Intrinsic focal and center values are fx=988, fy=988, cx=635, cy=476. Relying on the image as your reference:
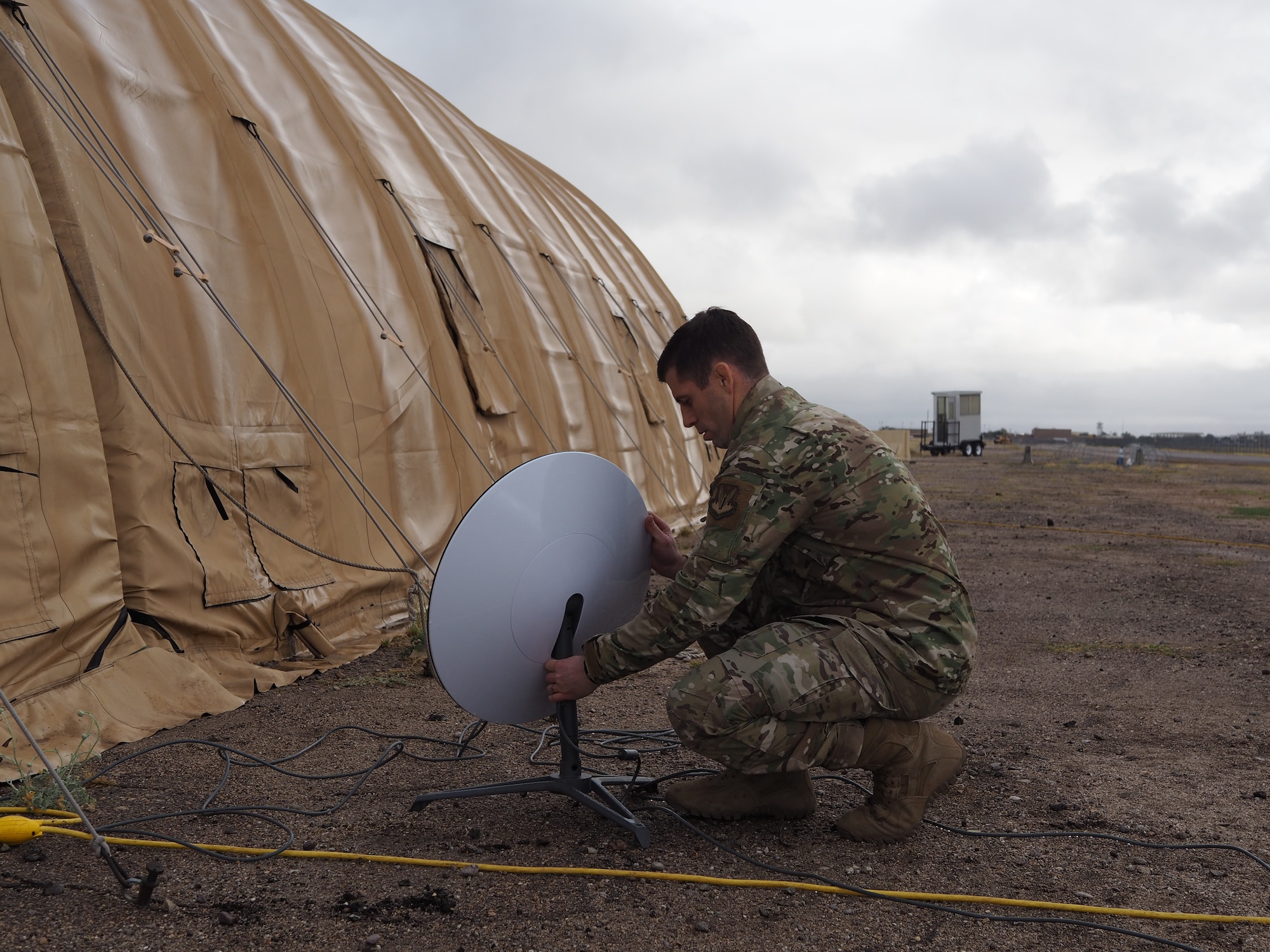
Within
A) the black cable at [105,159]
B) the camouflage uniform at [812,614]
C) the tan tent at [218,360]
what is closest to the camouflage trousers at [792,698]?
the camouflage uniform at [812,614]

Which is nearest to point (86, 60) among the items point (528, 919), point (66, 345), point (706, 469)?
point (66, 345)

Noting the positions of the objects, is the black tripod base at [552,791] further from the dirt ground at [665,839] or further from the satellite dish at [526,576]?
the satellite dish at [526,576]

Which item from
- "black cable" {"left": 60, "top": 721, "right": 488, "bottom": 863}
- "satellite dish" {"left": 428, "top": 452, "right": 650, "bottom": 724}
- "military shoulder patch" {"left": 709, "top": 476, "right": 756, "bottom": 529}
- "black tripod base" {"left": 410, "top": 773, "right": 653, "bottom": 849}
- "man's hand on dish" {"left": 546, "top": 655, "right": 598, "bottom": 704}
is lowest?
"black cable" {"left": 60, "top": 721, "right": 488, "bottom": 863}

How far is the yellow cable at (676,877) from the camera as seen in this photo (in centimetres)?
254

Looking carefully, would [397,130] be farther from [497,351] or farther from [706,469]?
[706,469]

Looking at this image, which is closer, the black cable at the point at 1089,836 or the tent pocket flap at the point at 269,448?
the black cable at the point at 1089,836

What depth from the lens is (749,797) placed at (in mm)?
3209

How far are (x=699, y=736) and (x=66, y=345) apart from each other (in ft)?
11.6

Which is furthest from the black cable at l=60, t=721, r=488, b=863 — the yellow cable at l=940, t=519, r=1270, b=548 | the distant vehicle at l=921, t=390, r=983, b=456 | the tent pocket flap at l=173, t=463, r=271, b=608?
the distant vehicle at l=921, t=390, r=983, b=456

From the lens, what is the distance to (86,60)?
18.5 ft

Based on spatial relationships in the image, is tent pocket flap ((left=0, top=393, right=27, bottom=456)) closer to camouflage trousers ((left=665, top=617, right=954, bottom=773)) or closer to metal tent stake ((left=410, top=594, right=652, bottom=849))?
metal tent stake ((left=410, top=594, right=652, bottom=849))

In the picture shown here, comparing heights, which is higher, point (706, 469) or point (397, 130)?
A: point (397, 130)

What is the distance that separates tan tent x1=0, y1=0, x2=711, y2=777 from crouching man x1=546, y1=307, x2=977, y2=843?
2512 millimetres

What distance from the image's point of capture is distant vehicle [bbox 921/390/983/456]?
48.3 meters
